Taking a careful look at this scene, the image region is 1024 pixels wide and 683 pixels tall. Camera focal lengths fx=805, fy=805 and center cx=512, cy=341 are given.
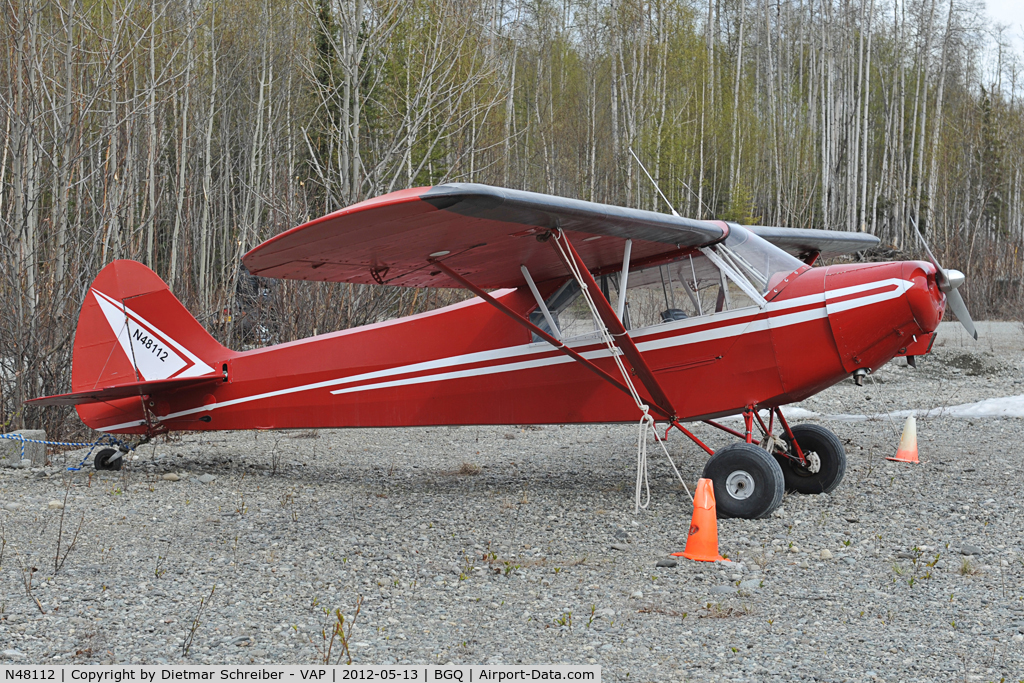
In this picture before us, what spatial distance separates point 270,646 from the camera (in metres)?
3.48

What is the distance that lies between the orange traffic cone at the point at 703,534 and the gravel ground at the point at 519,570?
0.40ft

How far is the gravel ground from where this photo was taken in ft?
11.3

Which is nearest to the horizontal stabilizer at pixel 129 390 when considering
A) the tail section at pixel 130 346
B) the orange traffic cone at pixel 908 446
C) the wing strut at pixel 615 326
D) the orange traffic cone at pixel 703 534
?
the tail section at pixel 130 346

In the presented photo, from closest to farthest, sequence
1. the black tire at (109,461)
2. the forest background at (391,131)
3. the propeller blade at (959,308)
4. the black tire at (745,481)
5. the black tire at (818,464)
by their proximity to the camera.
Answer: the black tire at (745,481)
the propeller blade at (959,308)
the black tire at (818,464)
the black tire at (109,461)
the forest background at (391,131)

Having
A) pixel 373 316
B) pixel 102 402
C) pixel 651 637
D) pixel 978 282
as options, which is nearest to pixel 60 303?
pixel 102 402

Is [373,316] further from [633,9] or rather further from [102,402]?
[633,9]

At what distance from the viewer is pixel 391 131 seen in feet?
67.6

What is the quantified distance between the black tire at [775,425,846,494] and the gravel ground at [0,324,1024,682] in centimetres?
20

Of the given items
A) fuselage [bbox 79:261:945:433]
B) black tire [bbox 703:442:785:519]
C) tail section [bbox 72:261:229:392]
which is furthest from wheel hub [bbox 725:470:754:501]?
tail section [bbox 72:261:229:392]

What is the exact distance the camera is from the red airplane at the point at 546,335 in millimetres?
5715

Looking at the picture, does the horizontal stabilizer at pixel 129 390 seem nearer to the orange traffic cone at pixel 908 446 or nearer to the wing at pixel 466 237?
the wing at pixel 466 237

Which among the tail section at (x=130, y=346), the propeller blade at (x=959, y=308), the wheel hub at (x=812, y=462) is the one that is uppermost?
the propeller blade at (x=959, y=308)

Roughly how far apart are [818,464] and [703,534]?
7.45ft
